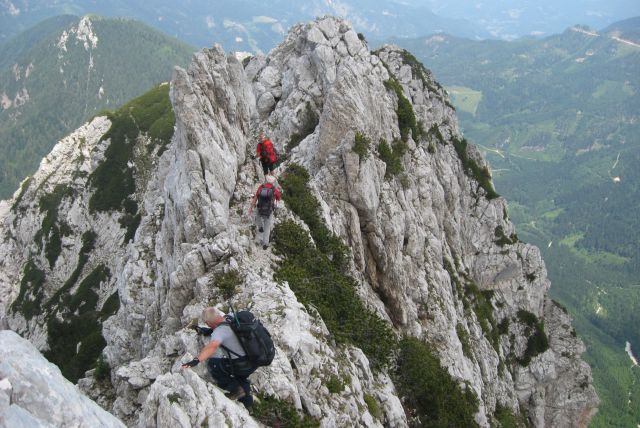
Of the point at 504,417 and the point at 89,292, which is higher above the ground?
the point at 504,417

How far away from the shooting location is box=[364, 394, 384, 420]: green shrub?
1977 centimetres

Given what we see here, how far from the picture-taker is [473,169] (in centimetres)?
6469

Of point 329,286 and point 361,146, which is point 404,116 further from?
point 329,286

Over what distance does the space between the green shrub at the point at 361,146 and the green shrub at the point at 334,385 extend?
19318 mm

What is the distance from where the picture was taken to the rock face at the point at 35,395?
8.24 metres

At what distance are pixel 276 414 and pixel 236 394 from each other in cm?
160

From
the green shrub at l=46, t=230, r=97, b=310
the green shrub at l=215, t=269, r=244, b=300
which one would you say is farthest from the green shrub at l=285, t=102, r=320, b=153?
the green shrub at l=46, t=230, r=97, b=310

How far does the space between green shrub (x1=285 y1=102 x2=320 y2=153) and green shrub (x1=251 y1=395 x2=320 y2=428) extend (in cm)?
2917

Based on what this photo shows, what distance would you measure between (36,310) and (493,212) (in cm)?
6928

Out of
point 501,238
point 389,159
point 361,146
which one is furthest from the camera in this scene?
point 501,238

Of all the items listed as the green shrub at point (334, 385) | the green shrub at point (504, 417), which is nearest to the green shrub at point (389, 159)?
the green shrub at point (504, 417)

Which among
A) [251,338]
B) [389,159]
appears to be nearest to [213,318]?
[251,338]

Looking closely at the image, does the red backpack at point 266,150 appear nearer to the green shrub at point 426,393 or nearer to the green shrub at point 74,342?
the green shrub at point 426,393

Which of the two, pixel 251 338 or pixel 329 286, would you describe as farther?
pixel 329 286
